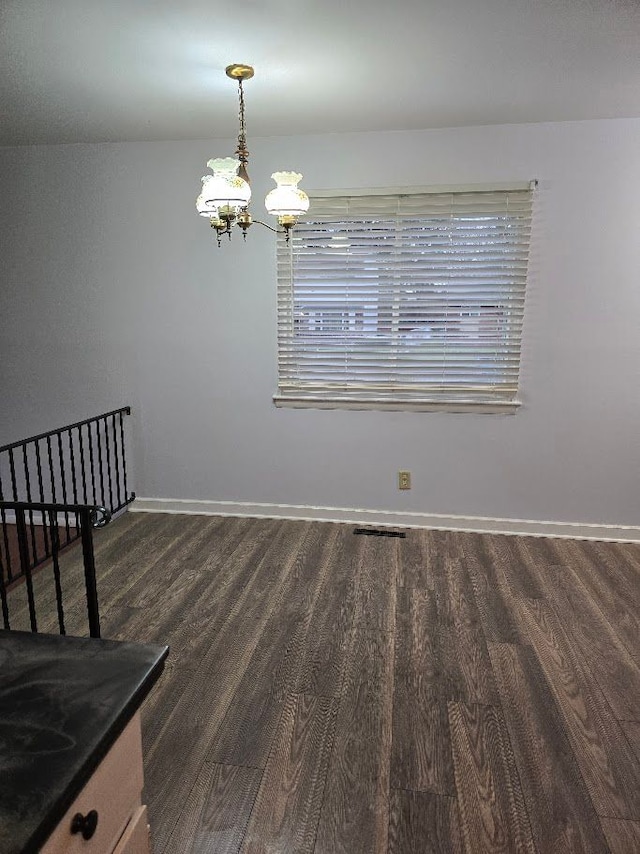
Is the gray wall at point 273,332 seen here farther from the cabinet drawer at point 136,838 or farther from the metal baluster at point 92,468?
the cabinet drawer at point 136,838

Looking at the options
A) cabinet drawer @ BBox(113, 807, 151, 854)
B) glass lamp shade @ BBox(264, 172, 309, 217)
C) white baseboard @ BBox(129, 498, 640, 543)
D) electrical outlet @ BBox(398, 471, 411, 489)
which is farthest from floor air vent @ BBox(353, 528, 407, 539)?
cabinet drawer @ BBox(113, 807, 151, 854)

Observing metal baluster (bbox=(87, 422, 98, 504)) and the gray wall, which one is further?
metal baluster (bbox=(87, 422, 98, 504))

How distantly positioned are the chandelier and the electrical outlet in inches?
77.1

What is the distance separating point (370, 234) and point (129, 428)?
7.19ft

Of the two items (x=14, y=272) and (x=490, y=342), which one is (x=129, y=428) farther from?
(x=490, y=342)

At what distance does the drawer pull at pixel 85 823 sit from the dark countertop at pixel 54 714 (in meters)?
0.06

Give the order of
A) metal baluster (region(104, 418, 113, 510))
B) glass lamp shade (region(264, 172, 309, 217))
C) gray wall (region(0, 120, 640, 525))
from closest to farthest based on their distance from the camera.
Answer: glass lamp shade (region(264, 172, 309, 217))
gray wall (region(0, 120, 640, 525))
metal baluster (region(104, 418, 113, 510))

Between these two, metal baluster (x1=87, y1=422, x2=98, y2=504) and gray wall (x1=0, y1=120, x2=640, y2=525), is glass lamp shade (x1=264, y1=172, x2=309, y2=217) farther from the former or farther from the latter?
metal baluster (x1=87, y1=422, x2=98, y2=504)

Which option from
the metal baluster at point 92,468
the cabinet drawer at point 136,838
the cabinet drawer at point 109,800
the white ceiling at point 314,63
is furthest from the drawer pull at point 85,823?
the metal baluster at point 92,468

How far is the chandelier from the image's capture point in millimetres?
2170

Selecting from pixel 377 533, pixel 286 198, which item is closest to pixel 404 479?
pixel 377 533

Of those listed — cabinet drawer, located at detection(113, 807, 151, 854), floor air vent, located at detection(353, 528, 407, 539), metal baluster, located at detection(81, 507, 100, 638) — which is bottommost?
floor air vent, located at detection(353, 528, 407, 539)

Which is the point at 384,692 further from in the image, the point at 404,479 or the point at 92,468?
the point at 92,468

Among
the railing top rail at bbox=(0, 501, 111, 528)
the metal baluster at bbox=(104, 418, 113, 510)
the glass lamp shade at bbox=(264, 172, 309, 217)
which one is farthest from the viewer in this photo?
the metal baluster at bbox=(104, 418, 113, 510)
